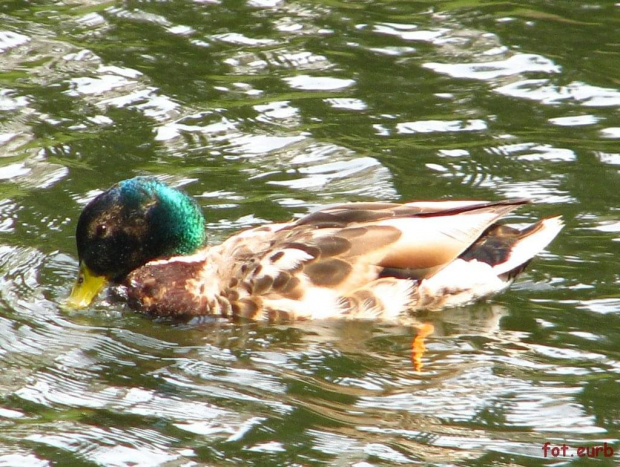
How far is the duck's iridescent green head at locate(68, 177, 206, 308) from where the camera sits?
7.88 m

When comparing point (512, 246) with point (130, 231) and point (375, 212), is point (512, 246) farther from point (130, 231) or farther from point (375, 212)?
point (130, 231)

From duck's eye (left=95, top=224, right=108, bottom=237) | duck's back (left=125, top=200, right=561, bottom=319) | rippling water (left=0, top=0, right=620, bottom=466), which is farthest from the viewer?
duck's eye (left=95, top=224, right=108, bottom=237)

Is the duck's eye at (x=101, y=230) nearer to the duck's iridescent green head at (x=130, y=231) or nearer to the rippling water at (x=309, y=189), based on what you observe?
the duck's iridescent green head at (x=130, y=231)

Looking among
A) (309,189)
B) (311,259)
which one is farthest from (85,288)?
(309,189)

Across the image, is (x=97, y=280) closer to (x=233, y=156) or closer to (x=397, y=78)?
(x=233, y=156)

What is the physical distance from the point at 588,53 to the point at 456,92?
133 cm

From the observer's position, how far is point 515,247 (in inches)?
314

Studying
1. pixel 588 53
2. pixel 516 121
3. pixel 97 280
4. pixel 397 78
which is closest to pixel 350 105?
pixel 397 78

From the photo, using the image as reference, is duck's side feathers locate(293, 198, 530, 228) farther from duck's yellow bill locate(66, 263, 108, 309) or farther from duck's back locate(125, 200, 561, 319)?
duck's yellow bill locate(66, 263, 108, 309)

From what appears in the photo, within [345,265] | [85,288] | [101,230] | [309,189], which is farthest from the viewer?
[309,189]

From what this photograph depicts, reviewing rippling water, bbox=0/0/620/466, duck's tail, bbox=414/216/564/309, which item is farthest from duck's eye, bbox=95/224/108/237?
duck's tail, bbox=414/216/564/309

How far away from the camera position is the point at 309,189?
9266mm

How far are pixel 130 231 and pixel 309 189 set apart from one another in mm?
1710

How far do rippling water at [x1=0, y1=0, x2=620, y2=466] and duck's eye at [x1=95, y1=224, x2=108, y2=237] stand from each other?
481mm
